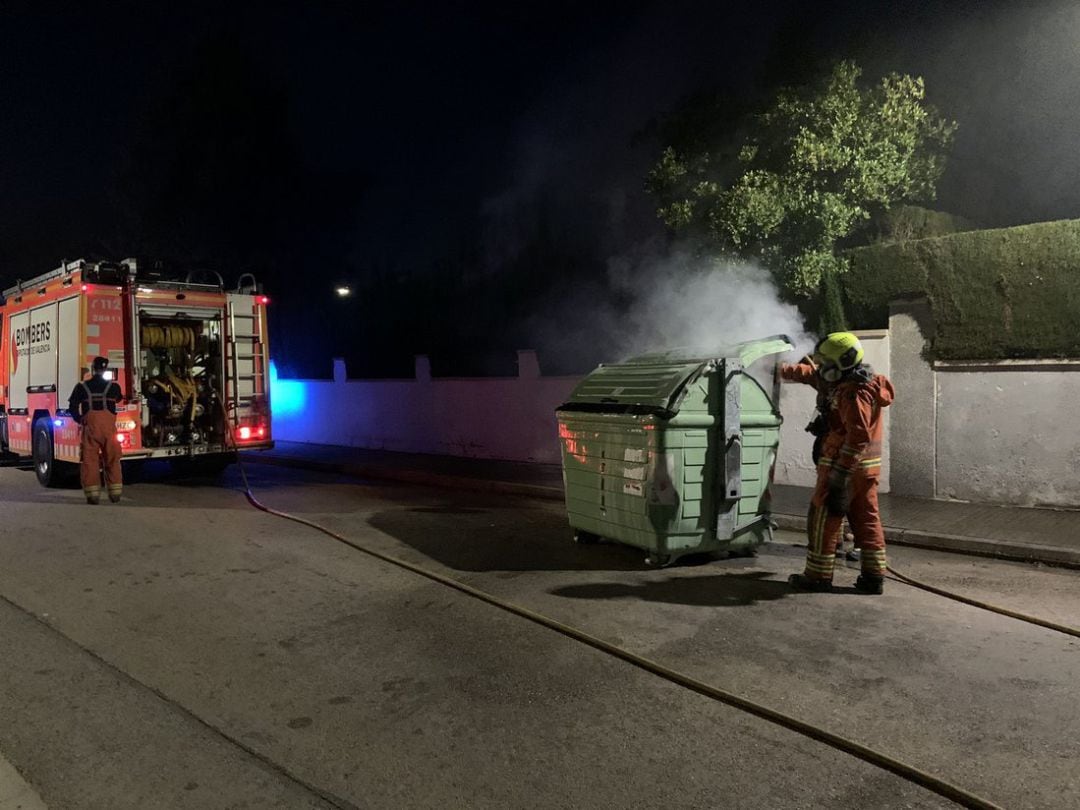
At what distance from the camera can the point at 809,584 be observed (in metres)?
5.48

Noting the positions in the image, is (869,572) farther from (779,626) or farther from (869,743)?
(869,743)

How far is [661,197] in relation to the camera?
10.2 meters

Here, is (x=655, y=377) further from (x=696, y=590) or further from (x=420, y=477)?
(x=420, y=477)

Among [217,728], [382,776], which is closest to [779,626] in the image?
[382,776]

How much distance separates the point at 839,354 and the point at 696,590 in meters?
1.91

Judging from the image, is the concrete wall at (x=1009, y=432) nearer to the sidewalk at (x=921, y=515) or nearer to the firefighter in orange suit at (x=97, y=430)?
the sidewalk at (x=921, y=515)

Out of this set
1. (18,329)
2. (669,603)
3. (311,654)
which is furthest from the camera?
(18,329)

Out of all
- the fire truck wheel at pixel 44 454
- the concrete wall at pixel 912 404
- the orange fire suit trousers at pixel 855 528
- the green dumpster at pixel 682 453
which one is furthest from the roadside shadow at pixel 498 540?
the fire truck wheel at pixel 44 454

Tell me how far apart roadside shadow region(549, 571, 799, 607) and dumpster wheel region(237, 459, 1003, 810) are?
0.60 m

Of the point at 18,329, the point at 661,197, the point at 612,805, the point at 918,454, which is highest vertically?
the point at 661,197

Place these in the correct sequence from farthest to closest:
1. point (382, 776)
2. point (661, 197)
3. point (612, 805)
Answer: point (661, 197) < point (382, 776) < point (612, 805)

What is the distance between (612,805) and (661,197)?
8500mm

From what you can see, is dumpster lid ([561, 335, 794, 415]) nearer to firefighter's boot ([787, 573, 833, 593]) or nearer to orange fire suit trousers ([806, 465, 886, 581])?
orange fire suit trousers ([806, 465, 886, 581])

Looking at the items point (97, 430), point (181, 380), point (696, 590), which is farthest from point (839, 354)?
point (181, 380)
